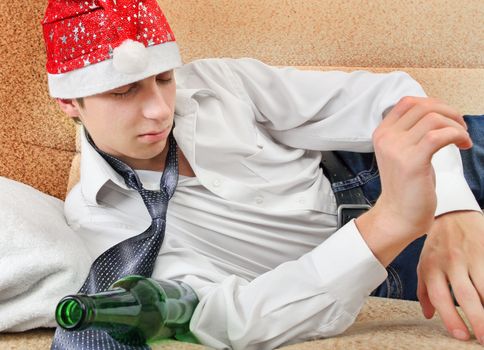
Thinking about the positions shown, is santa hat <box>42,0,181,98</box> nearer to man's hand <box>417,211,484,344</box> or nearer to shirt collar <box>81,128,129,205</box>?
shirt collar <box>81,128,129,205</box>

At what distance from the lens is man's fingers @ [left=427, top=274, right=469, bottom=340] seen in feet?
2.99

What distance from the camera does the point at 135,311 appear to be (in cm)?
86

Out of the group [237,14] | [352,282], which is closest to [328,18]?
[237,14]

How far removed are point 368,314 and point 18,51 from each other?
1023mm

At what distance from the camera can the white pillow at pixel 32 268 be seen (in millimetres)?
1014

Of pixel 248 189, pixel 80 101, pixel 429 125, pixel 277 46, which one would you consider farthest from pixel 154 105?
pixel 277 46

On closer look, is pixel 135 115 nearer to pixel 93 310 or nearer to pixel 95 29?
pixel 95 29

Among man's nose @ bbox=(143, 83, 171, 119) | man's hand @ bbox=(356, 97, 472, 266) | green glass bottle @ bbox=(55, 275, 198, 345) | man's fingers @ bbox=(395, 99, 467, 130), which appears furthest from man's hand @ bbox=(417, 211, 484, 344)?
man's nose @ bbox=(143, 83, 171, 119)

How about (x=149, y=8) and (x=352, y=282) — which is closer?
(x=352, y=282)

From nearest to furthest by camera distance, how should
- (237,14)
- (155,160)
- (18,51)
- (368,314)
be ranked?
(368,314) → (155,160) → (18,51) → (237,14)

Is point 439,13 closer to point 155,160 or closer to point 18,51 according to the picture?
point 155,160

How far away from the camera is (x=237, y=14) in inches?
69.7

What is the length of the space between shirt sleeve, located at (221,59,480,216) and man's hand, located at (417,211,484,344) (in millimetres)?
317

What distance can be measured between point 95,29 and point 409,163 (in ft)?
1.84
